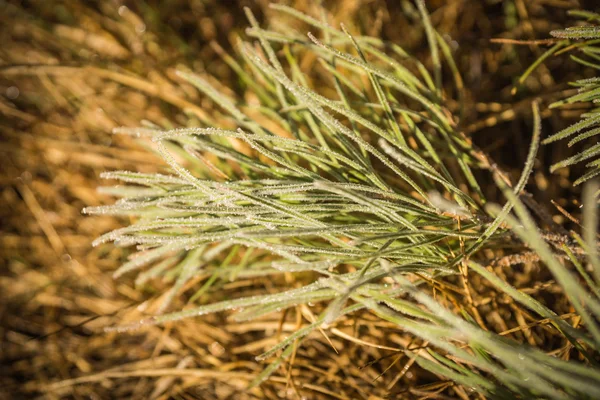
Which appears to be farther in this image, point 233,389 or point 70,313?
point 70,313

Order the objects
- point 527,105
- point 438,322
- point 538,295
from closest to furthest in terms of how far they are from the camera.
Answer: point 438,322, point 538,295, point 527,105

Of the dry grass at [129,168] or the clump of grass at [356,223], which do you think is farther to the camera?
the dry grass at [129,168]

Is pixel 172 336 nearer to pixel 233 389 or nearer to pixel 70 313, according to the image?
pixel 233 389

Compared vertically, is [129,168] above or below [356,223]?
below

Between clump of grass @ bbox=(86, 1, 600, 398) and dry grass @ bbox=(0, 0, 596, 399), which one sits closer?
clump of grass @ bbox=(86, 1, 600, 398)

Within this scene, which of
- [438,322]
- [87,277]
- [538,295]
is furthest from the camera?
[87,277]

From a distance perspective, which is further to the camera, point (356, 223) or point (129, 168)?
point (129, 168)

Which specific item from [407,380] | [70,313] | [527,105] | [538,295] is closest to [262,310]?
[407,380]

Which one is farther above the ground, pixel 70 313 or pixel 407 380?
pixel 407 380
